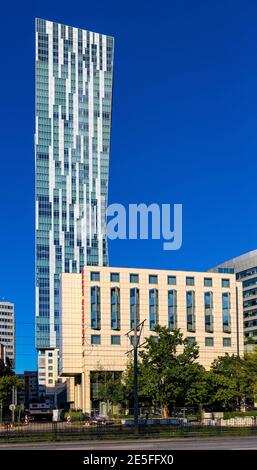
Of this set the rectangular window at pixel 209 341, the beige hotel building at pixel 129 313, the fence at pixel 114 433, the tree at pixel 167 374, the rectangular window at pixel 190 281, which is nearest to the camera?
the fence at pixel 114 433

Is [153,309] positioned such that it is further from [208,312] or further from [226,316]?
[226,316]

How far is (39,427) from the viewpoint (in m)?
50.8

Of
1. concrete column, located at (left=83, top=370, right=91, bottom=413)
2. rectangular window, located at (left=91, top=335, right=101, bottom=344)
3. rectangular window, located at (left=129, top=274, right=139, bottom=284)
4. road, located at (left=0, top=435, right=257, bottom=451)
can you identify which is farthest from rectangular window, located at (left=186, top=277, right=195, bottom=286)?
road, located at (left=0, top=435, right=257, bottom=451)

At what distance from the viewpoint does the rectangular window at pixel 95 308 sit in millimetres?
122731

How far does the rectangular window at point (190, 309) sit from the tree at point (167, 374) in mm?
40381

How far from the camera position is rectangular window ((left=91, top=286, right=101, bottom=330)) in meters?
123

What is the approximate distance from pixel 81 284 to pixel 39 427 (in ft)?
261

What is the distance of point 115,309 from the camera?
124125 millimetres

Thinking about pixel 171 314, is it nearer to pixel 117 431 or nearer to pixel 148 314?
pixel 148 314

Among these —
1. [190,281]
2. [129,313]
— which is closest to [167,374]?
[129,313]

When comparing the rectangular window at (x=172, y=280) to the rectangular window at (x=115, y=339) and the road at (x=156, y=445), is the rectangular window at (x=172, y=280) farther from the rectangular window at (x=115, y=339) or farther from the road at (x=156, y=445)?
the road at (x=156, y=445)

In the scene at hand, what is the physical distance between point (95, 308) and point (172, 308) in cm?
1524

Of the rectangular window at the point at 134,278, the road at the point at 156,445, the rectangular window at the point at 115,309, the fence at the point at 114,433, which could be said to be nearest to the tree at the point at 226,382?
the rectangular window at the point at 115,309

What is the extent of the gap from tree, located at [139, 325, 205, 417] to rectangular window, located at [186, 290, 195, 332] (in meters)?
40.4
